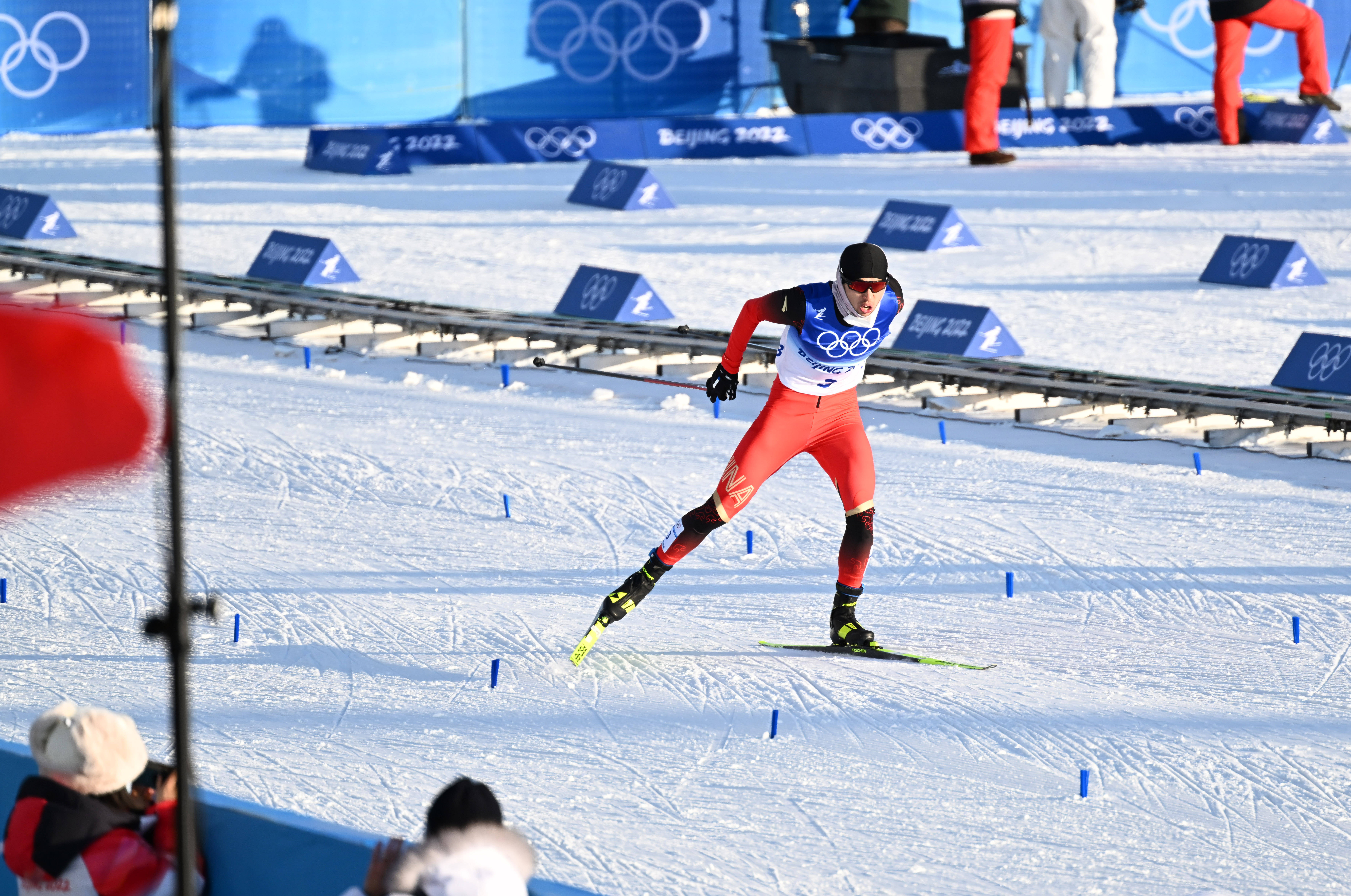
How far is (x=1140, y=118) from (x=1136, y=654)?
1425 centimetres

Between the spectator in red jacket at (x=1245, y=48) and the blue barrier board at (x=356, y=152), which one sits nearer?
the spectator in red jacket at (x=1245, y=48)

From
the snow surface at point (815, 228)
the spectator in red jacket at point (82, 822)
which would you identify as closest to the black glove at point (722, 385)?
the spectator in red jacket at point (82, 822)

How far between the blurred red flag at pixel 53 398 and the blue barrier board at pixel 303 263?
12132mm

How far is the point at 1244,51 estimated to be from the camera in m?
17.9

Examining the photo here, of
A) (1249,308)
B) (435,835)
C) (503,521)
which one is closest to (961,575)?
(503,521)

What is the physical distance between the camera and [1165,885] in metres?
5.07

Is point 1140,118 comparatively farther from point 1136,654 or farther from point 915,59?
point 1136,654

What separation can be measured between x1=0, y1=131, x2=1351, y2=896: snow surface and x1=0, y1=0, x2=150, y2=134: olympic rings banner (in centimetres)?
885

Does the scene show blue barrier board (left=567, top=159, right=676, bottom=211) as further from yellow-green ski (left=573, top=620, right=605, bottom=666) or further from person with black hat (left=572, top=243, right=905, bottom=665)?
yellow-green ski (left=573, top=620, right=605, bottom=666)

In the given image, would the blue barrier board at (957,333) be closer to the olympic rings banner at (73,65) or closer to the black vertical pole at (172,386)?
the black vertical pole at (172,386)

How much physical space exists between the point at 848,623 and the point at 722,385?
1104mm

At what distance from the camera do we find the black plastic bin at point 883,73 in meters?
20.3

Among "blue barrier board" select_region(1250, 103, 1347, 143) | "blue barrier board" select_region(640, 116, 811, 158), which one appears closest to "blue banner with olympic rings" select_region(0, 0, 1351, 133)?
"blue barrier board" select_region(640, 116, 811, 158)

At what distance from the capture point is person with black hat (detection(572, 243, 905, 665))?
22.5 feet
